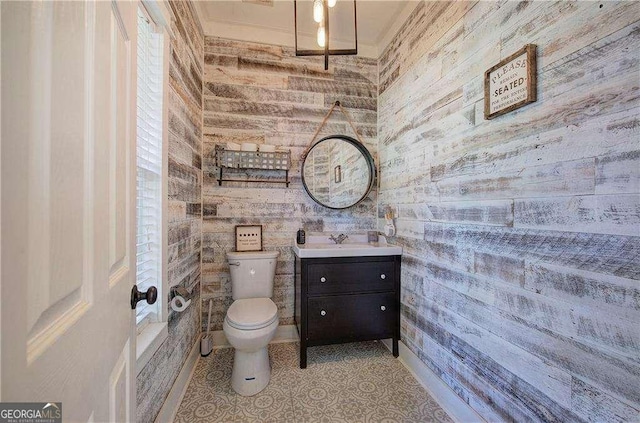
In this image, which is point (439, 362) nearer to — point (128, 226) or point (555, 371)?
point (555, 371)

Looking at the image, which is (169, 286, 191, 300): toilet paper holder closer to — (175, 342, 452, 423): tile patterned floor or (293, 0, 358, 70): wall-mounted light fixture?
(175, 342, 452, 423): tile patterned floor

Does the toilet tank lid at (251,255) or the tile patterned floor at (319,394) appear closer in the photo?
the tile patterned floor at (319,394)

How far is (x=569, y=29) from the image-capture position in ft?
3.23

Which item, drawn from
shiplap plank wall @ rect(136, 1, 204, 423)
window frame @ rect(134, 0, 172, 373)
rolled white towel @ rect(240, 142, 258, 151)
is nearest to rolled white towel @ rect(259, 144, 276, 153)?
rolled white towel @ rect(240, 142, 258, 151)

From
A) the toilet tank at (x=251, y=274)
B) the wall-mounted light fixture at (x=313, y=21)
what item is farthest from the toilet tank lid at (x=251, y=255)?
the wall-mounted light fixture at (x=313, y=21)

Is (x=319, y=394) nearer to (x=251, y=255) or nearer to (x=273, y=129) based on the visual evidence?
(x=251, y=255)

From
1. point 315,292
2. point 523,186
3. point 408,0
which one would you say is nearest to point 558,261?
point 523,186

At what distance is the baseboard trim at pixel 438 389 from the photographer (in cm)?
143

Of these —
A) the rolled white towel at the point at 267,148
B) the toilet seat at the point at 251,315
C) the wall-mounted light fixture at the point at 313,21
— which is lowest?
the toilet seat at the point at 251,315

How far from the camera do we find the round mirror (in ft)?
7.88

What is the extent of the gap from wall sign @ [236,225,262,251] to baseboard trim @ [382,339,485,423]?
1.44 meters

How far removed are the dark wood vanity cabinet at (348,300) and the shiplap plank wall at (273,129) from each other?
483 millimetres

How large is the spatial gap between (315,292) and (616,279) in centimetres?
155

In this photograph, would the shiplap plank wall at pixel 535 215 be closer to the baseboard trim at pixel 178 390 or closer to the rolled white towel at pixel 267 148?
the rolled white towel at pixel 267 148
